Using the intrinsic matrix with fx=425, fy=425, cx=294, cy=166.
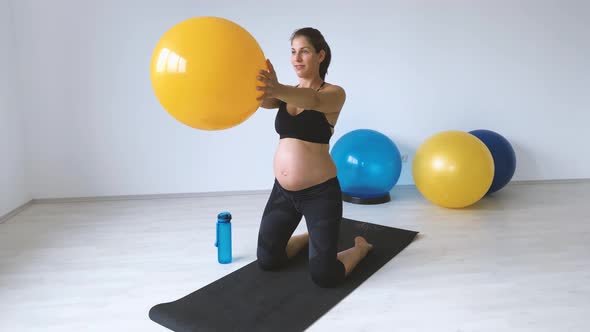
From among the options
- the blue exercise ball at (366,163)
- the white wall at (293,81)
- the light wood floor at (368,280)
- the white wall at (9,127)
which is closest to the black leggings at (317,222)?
the light wood floor at (368,280)

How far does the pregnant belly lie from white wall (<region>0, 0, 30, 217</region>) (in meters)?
2.28

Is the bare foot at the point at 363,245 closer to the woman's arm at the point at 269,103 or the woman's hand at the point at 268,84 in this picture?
the woman's arm at the point at 269,103

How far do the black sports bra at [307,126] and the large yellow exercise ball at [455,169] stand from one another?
1.39 metres

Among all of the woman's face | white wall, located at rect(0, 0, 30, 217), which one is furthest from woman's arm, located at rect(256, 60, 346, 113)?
white wall, located at rect(0, 0, 30, 217)

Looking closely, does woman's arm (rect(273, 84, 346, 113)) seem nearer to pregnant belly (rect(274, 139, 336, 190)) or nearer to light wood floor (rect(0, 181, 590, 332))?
pregnant belly (rect(274, 139, 336, 190))

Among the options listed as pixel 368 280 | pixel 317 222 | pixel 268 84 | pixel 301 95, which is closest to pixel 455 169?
pixel 368 280

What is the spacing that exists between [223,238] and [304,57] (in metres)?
1.06

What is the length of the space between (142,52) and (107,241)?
1574 millimetres

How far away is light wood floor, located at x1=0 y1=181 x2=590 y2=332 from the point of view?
1800mm

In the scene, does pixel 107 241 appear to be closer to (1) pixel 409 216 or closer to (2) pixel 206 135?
(2) pixel 206 135

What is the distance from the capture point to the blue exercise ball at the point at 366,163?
319cm

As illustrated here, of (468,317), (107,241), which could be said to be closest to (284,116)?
(468,317)

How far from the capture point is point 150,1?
11.1 feet

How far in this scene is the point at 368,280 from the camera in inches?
84.5
